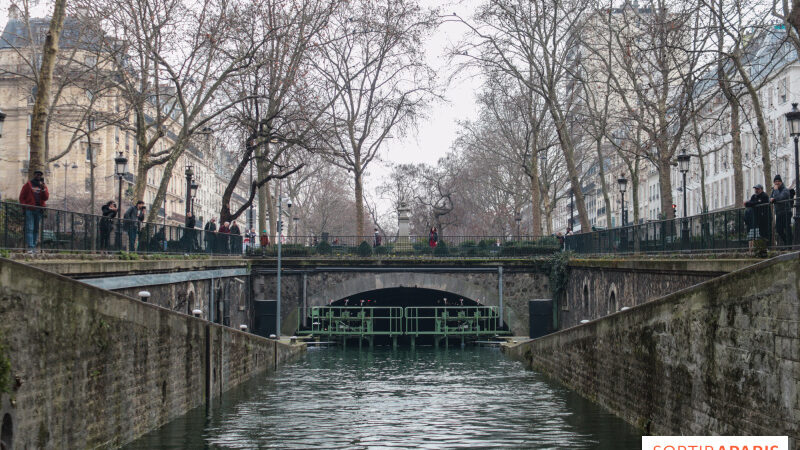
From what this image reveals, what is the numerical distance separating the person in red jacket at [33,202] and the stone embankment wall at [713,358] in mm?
9866

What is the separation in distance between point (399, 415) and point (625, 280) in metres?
10.6

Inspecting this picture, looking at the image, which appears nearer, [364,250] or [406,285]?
[406,285]

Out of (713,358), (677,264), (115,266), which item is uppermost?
(115,266)

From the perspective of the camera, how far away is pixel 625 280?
2608 centimetres

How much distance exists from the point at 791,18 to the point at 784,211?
5.17 m

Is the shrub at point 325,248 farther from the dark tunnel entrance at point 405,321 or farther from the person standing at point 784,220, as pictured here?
the person standing at point 784,220

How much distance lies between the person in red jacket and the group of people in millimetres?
11918

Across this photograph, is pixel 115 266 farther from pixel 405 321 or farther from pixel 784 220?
pixel 405 321

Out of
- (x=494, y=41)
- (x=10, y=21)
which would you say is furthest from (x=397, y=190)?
(x=494, y=41)

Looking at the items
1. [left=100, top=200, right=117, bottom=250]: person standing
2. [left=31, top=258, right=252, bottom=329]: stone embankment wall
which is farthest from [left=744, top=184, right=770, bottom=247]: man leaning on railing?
[left=100, top=200, right=117, bottom=250]: person standing

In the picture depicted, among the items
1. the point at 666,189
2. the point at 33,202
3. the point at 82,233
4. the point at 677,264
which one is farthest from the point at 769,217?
the point at 666,189

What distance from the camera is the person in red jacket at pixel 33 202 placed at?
16.0 metres

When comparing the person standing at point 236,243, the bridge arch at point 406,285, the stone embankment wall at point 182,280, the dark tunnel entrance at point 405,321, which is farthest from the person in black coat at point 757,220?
the person standing at point 236,243

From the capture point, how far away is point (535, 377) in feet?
79.5
